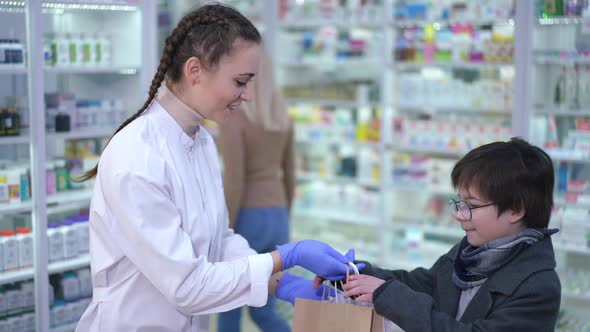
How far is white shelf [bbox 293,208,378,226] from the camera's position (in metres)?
6.72

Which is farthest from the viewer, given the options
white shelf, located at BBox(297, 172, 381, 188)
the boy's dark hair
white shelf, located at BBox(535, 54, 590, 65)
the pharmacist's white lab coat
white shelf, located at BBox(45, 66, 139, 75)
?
white shelf, located at BBox(297, 172, 381, 188)

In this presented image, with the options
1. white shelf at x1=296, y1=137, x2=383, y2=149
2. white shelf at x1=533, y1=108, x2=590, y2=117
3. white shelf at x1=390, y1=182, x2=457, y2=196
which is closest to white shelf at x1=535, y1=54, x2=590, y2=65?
white shelf at x1=533, y1=108, x2=590, y2=117

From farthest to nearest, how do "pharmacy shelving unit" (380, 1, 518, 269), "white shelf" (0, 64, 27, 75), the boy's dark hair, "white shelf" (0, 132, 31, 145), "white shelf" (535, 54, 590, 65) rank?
"pharmacy shelving unit" (380, 1, 518, 269), "white shelf" (535, 54, 590, 65), "white shelf" (0, 132, 31, 145), "white shelf" (0, 64, 27, 75), the boy's dark hair

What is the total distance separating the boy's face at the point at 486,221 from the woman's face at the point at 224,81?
71 cm

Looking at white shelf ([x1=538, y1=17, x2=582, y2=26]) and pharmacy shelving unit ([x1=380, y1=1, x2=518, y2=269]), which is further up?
white shelf ([x1=538, y1=17, x2=582, y2=26])

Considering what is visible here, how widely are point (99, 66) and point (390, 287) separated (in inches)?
112

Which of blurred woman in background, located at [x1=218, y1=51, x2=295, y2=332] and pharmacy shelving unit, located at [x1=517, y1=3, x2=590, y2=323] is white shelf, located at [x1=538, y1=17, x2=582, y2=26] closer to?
pharmacy shelving unit, located at [x1=517, y1=3, x2=590, y2=323]

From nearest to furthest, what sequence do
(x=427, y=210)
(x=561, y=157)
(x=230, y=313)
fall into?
(x=230, y=313) < (x=561, y=157) < (x=427, y=210)

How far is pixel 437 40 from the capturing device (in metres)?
6.05

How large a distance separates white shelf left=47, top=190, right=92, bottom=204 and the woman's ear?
7.36 ft

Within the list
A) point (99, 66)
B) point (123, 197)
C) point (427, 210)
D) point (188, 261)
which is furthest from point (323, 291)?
point (427, 210)

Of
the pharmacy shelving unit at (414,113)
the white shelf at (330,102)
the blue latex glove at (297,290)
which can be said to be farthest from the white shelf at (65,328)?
the white shelf at (330,102)

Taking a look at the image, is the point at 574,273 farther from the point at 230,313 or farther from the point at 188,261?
the point at 188,261

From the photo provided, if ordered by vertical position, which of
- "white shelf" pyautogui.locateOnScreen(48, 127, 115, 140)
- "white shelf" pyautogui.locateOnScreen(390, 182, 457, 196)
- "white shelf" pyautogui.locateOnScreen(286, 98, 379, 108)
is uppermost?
"white shelf" pyautogui.locateOnScreen(286, 98, 379, 108)
